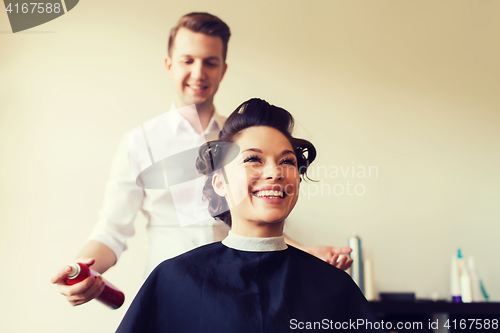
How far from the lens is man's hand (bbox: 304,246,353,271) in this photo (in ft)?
4.43

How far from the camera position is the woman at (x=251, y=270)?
1053 millimetres

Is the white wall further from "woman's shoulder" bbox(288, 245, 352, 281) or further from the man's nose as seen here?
"woman's shoulder" bbox(288, 245, 352, 281)

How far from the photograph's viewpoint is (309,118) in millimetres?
1708

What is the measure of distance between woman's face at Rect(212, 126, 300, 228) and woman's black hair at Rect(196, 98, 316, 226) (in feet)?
0.10

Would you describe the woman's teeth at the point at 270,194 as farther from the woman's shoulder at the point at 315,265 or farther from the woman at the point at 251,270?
the woman's shoulder at the point at 315,265

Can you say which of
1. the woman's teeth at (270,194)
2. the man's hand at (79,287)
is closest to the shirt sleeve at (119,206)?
the man's hand at (79,287)

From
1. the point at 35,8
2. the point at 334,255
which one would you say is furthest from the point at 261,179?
the point at 35,8

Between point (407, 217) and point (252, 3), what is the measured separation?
51.7 inches

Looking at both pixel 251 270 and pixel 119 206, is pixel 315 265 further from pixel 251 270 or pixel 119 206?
pixel 119 206

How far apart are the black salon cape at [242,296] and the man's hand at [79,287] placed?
0.14 meters

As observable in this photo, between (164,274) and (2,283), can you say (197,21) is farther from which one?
(2,283)

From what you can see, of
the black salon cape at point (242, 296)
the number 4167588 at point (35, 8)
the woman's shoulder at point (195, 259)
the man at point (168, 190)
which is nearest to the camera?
the black salon cape at point (242, 296)

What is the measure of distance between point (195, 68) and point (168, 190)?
520 mm

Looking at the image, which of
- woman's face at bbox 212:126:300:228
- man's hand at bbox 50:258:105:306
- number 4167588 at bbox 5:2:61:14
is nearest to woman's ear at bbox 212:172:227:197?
woman's face at bbox 212:126:300:228
